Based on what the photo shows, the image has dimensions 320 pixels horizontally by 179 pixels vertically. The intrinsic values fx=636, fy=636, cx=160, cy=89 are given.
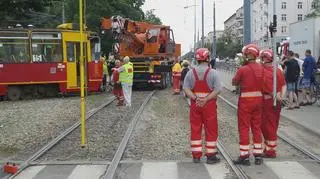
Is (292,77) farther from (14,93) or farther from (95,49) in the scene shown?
(95,49)

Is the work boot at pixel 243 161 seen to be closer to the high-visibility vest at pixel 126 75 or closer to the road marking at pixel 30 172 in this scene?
the road marking at pixel 30 172

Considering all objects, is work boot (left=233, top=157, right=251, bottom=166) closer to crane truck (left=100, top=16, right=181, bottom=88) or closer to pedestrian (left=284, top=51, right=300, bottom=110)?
pedestrian (left=284, top=51, right=300, bottom=110)

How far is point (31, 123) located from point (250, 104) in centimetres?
777

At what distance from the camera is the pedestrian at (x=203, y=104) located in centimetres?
1005

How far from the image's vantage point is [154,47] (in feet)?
107

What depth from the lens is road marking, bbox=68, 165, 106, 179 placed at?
9258 mm

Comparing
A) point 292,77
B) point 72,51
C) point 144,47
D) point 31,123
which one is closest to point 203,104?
point 31,123

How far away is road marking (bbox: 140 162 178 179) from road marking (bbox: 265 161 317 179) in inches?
59.8

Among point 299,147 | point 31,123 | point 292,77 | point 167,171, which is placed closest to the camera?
point 167,171

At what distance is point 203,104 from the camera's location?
32.9ft

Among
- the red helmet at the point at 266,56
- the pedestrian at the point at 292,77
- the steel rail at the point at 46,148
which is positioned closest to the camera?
the steel rail at the point at 46,148

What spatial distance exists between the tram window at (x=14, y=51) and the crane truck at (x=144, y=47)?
678 centimetres

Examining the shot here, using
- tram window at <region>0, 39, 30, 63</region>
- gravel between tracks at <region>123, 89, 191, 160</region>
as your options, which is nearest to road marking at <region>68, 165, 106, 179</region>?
gravel between tracks at <region>123, 89, 191, 160</region>

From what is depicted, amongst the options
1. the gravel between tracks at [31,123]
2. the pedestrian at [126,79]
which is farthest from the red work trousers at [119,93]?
the gravel between tracks at [31,123]
